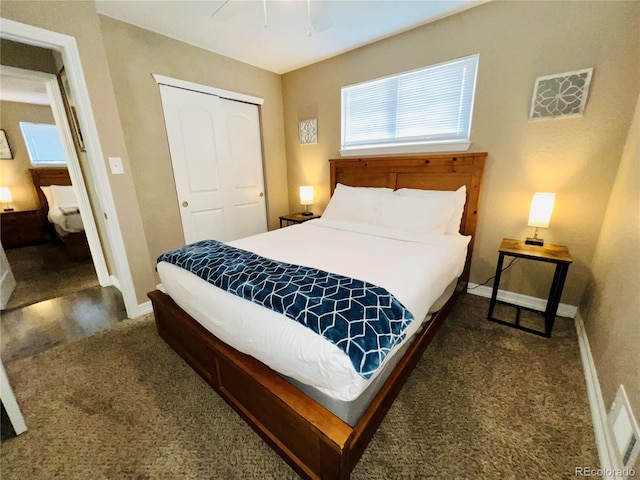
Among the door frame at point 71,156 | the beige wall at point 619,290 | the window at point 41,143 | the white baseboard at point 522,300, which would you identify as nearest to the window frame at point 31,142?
the window at point 41,143

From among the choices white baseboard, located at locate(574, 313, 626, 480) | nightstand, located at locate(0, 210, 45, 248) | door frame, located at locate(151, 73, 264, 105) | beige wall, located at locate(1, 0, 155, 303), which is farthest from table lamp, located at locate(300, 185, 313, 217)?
nightstand, located at locate(0, 210, 45, 248)

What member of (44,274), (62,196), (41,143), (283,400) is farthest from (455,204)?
(41,143)

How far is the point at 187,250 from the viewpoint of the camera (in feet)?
5.76

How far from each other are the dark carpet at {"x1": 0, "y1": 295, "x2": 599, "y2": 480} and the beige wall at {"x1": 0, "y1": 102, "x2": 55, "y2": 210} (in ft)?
13.8

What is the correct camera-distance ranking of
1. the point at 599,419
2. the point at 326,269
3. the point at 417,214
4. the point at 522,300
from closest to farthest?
the point at 599,419, the point at 326,269, the point at 417,214, the point at 522,300

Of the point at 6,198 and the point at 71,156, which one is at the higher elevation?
the point at 71,156

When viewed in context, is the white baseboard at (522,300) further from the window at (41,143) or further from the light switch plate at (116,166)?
the window at (41,143)

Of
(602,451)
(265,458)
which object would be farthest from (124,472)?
(602,451)

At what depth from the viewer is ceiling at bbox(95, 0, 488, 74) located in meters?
1.94

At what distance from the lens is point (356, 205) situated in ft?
8.20

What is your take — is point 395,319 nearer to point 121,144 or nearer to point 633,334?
point 633,334

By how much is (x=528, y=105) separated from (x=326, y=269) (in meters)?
2.07

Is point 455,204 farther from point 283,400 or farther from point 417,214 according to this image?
point 283,400

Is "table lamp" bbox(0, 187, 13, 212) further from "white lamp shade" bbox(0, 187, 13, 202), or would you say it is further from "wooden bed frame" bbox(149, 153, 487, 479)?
"wooden bed frame" bbox(149, 153, 487, 479)
